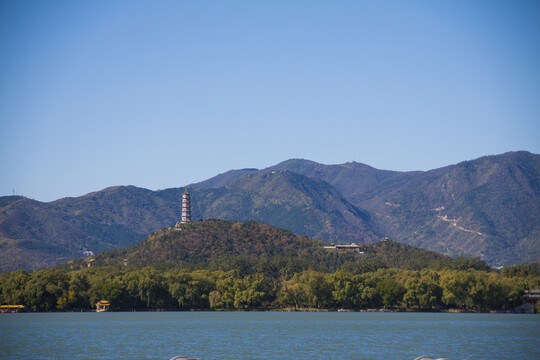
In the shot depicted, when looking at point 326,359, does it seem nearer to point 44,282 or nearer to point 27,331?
point 27,331

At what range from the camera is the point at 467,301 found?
157 metres

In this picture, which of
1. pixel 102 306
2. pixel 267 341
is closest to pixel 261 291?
pixel 102 306

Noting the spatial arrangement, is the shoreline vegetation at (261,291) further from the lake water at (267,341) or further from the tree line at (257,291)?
the lake water at (267,341)

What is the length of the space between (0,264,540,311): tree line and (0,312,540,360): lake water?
149 feet

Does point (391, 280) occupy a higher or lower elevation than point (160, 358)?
higher

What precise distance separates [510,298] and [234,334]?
87.7 metres

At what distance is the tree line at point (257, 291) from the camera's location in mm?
155625

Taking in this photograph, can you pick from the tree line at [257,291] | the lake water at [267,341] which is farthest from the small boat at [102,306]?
the lake water at [267,341]

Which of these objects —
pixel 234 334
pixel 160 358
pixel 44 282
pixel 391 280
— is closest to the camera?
pixel 160 358

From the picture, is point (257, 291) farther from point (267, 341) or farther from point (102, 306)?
point (267, 341)

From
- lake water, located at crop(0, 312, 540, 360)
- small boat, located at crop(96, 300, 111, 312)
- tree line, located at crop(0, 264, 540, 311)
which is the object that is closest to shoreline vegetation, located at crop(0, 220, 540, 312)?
tree line, located at crop(0, 264, 540, 311)

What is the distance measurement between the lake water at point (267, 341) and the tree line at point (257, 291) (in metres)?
45.3

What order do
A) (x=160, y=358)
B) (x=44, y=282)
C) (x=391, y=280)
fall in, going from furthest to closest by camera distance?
1. (x=391, y=280)
2. (x=44, y=282)
3. (x=160, y=358)

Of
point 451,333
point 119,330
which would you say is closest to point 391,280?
point 451,333
